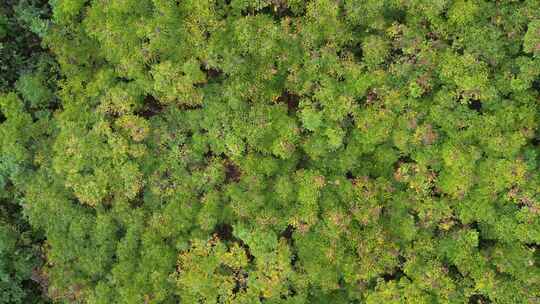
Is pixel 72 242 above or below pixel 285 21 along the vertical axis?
below

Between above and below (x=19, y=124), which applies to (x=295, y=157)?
above

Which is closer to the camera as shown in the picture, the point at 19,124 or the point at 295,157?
the point at 295,157

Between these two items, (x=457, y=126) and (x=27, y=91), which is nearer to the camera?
(x=457, y=126)

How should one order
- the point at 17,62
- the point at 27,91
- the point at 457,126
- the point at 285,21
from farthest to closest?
1. the point at 17,62
2. the point at 27,91
3. the point at 285,21
4. the point at 457,126

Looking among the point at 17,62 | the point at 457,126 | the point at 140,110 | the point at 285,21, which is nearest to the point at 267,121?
the point at 285,21

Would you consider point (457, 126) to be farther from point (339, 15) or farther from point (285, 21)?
point (285, 21)

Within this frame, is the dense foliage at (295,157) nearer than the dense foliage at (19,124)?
Yes

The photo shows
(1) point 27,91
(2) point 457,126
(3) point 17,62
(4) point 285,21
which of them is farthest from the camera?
(3) point 17,62

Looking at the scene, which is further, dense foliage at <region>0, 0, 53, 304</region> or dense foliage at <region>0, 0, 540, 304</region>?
dense foliage at <region>0, 0, 53, 304</region>
